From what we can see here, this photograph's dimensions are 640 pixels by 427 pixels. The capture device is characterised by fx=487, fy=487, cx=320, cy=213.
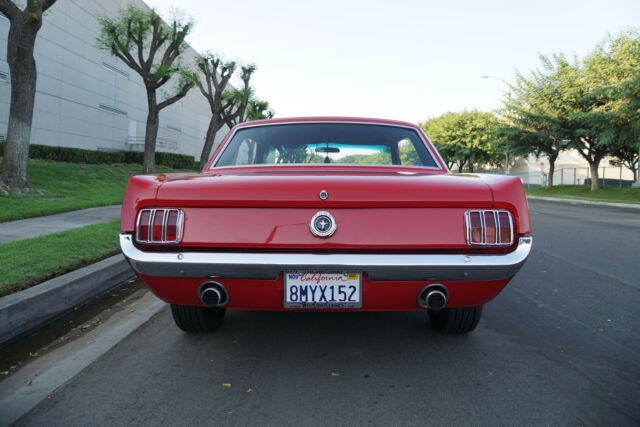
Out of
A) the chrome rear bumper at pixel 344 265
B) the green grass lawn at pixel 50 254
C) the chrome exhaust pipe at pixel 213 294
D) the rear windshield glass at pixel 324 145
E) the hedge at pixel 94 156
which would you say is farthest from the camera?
the hedge at pixel 94 156

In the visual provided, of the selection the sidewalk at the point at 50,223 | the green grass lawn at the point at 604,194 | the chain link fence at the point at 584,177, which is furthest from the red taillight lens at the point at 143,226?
the chain link fence at the point at 584,177

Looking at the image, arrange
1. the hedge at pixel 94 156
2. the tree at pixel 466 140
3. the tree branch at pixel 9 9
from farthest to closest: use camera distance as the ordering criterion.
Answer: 1. the tree at pixel 466 140
2. the hedge at pixel 94 156
3. the tree branch at pixel 9 9

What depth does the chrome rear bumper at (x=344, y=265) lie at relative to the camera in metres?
2.47

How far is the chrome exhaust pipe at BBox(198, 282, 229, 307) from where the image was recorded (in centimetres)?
257

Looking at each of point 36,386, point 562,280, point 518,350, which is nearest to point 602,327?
point 518,350

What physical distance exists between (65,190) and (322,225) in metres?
14.1

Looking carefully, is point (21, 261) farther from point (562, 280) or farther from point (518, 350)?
point (562, 280)

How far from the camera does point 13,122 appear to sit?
1172cm

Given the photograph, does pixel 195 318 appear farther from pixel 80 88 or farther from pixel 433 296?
pixel 80 88

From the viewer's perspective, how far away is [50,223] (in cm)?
815

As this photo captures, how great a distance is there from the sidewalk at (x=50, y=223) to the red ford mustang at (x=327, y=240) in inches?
187

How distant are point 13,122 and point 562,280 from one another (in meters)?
12.2

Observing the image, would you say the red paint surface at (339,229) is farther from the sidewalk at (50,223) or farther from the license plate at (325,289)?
the sidewalk at (50,223)

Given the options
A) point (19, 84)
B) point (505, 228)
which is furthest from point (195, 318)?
point (19, 84)
